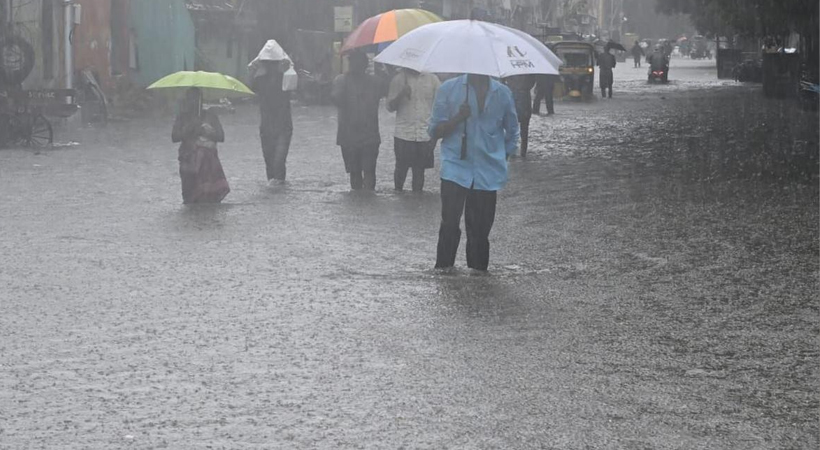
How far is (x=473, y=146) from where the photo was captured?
9.83 metres

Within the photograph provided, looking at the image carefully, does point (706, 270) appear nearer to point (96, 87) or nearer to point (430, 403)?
point (430, 403)

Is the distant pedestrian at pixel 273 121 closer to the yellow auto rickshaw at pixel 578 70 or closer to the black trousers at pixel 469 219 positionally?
the black trousers at pixel 469 219

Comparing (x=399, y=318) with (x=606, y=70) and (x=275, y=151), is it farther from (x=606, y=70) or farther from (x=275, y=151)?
(x=606, y=70)

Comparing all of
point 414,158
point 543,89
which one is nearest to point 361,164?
point 414,158

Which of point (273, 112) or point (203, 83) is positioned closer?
point (203, 83)

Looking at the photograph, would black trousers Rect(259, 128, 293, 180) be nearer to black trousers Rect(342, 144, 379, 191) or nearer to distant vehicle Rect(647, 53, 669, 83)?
black trousers Rect(342, 144, 379, 191)

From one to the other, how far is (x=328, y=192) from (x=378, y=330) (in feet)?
25.5

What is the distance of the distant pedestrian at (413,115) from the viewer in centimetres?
1528

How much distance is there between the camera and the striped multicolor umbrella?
50.6ft

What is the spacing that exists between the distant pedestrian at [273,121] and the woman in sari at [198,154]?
1642 mm

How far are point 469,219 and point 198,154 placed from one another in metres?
5.03

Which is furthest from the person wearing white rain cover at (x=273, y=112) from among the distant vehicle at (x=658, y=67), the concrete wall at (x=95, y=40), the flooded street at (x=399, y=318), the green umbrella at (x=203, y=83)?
the distant vehicle at (x=658, y=67)

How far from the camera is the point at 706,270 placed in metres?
10.2

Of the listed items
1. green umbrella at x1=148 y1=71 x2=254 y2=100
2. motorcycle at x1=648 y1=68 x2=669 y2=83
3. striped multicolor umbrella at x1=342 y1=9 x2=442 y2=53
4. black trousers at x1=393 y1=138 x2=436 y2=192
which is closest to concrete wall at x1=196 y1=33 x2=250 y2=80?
motorcycle at x1=648 y1=68 x2=669 y2=83
